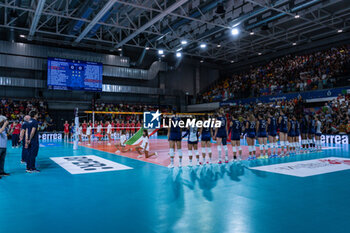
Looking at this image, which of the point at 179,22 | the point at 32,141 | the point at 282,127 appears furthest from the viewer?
the point at 179,22

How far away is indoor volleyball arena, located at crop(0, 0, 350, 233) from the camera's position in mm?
4461

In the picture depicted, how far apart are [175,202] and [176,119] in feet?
12.7

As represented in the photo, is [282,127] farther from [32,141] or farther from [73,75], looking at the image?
[73,75]

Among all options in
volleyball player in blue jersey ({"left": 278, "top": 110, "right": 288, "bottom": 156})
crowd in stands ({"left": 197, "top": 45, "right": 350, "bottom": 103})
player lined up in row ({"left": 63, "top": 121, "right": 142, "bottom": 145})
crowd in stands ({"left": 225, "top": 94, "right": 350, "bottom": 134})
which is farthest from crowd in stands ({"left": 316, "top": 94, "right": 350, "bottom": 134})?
player lined up in row ({"left": 63, "top": 121, "right": 142, "bottom": 145})

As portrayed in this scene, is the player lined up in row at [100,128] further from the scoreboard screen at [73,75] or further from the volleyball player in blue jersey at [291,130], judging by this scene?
the volleyball player in blue jersey at [291,130]

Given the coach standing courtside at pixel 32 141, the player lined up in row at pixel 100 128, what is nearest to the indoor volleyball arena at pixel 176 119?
the coach standing courtside at pixel 32 141

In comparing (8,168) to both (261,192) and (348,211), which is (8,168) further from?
Result: (348,211)

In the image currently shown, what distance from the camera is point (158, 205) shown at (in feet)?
15.4

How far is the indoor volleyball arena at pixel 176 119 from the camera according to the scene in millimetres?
4461

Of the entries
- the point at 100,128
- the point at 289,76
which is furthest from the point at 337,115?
the point at 100,128

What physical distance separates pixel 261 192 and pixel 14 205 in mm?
4796

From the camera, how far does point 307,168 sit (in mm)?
8289

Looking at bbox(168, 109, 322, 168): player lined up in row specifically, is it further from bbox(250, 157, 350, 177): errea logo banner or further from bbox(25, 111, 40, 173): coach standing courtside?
bbox(25, 111, 40, 173): coach standing courtside

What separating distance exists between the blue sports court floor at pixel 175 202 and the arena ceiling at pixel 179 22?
12095 mm
